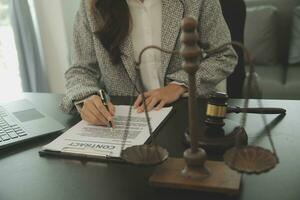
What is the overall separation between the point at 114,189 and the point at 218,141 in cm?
23

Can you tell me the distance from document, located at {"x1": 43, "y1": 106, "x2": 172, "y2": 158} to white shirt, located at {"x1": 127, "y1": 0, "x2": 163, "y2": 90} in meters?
0.35

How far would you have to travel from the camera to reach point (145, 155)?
624mm

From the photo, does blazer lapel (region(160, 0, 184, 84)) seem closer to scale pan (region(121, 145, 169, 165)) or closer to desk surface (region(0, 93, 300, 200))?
desk surface (region(0, 93, 300, 200))

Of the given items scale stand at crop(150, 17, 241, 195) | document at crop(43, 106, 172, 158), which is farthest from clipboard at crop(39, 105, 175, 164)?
scale stand at crop(150, 17, 241, 195)

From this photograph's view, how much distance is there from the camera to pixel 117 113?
1007mm

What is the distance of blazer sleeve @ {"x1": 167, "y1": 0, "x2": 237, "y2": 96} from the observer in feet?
3.79

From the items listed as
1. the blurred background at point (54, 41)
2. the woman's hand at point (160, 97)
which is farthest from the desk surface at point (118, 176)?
the blurred background at point (54, 41)

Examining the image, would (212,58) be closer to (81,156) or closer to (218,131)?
(218,131)

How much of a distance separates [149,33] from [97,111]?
46cm

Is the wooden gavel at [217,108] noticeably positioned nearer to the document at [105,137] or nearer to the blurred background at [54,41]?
the document at [105,137]

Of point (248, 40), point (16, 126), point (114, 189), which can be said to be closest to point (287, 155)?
point (114, 189)

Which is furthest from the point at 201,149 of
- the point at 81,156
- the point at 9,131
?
the point at 9,131

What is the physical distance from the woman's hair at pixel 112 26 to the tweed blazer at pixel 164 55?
17mm

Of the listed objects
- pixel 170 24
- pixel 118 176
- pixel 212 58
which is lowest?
pixel 118 176
